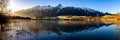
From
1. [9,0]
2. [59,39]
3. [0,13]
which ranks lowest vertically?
[59,39]

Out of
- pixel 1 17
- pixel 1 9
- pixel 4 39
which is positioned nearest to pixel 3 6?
pixel 1 9

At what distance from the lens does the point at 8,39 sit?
82.7ft

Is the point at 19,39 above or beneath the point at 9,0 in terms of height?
beneath

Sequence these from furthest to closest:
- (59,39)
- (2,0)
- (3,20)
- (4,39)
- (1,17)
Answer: (3,20), (1,17), (2,0), (59,39), (4,39)

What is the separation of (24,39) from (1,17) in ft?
142

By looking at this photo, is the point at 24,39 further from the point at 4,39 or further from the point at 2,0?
the point at 2,0

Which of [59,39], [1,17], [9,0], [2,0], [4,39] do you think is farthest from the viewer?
[1,17]

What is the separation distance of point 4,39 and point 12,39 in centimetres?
101

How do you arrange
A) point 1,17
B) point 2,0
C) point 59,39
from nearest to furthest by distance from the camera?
point 59,39 < point 2,0 < point 1,17

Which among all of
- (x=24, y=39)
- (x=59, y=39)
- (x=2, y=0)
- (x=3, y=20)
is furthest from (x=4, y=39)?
(x=3, y=20)

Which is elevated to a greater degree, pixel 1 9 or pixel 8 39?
pixel 1 9

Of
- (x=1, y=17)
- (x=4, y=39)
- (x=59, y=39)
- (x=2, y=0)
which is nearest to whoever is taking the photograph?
(x=4, y=39)

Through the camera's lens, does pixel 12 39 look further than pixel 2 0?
No

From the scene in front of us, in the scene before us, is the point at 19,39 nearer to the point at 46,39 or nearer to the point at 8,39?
the point at 8,39
